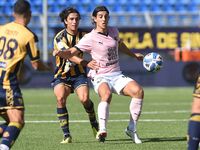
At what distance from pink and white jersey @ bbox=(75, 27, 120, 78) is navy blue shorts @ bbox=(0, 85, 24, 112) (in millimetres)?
1885

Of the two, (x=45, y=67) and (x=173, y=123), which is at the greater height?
(x=45, y=67)

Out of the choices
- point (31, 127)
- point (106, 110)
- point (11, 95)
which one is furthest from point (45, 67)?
point (31, 127)

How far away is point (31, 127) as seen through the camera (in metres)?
7.23

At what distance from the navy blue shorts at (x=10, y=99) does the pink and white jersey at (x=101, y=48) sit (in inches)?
74.2

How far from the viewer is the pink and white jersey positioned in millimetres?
5785

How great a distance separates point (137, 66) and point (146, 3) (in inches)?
292

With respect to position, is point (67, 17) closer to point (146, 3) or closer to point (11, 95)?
point (11, 95)

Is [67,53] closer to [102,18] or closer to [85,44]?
[85,44]

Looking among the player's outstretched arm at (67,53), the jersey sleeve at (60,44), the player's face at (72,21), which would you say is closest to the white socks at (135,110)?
the player's outstretched arm at (67,53)

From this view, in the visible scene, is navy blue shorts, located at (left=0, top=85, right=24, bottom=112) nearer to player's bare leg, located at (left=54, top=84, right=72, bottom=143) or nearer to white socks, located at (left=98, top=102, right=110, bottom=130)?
white socks, located at (left=98, top=102, right=110, bottom=130)

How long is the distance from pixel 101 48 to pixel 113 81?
21.3 inches

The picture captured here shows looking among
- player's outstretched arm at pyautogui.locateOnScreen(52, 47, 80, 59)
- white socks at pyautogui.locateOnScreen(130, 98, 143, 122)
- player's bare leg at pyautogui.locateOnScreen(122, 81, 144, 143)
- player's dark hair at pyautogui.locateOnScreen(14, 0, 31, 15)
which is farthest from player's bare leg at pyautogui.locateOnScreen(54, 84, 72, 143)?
player's dark hair at pyautogui.locateOnScreen(14, 0, 31, 15)

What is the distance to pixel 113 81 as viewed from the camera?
5.84 meters

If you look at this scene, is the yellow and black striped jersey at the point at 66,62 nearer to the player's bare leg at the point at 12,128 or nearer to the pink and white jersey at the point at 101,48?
the pink and white jersey at the point at 101,48
